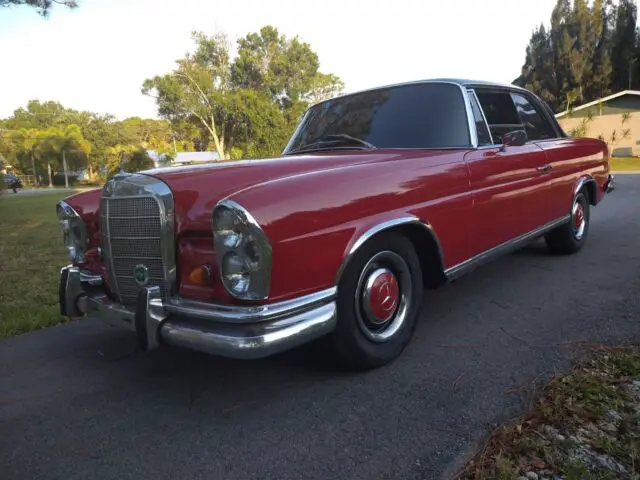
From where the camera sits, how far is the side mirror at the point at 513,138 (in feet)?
11.7

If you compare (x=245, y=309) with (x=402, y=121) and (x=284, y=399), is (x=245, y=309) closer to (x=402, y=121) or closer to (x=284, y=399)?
(x=284, y=399)

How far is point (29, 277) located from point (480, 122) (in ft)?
15.9

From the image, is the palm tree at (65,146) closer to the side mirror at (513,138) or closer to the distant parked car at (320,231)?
the distant parked car at (320,231)

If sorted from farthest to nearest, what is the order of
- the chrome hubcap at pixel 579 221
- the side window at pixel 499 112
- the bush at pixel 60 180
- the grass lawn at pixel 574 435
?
the bush at pixel 60 180, the chrome hubcap at pixel 579 221, the side window at pixel 499 112, the grass lawn at pixel 574 435

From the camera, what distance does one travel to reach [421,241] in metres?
3.05

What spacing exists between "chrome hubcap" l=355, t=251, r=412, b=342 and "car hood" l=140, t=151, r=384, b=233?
0.60 meters

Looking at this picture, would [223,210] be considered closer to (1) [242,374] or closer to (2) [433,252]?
(1) [242,374]

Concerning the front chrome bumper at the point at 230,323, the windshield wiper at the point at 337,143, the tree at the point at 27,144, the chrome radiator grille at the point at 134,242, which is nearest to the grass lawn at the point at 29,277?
the chrome radiator grille at the point at 134,242

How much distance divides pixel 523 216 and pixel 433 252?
1282 mm

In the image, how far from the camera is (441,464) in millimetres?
1910

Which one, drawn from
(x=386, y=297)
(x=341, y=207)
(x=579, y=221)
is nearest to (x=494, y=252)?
(x=386, y=297)

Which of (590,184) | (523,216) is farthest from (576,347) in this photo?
(590,184)

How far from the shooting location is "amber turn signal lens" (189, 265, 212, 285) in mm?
2302

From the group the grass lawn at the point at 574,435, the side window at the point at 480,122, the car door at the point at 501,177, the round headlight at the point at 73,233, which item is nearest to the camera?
the grass lawn at the point at 574,435
